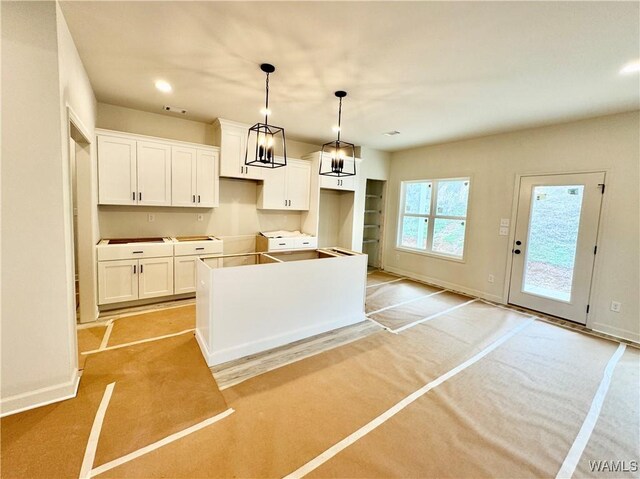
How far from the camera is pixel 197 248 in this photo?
13.4 feet

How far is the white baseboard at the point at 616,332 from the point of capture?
333 cm

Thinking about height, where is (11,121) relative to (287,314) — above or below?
above

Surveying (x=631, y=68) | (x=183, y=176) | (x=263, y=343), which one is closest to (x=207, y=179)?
(x=183, y=176)

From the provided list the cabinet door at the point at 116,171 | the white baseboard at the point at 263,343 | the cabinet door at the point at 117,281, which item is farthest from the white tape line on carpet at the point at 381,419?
the cabinet door at the point at 116,171

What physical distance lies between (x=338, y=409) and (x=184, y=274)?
116 inches

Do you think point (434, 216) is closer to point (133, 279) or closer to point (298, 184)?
point (298, 184)

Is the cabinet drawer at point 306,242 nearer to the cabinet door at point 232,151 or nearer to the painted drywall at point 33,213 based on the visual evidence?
the cabinet door at point 232,151

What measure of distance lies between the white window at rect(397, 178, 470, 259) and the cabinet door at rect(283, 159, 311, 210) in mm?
2217

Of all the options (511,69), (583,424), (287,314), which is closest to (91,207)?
(287,314)

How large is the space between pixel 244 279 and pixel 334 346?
1200mm

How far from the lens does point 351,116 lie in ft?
13.0

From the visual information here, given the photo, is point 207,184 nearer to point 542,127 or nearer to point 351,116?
point 351,116

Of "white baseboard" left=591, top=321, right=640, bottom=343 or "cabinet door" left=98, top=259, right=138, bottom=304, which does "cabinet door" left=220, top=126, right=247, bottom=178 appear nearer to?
"cabinet door" left=98, top=259, right=138, bottom=304

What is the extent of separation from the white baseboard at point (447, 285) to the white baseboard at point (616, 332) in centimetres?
112
